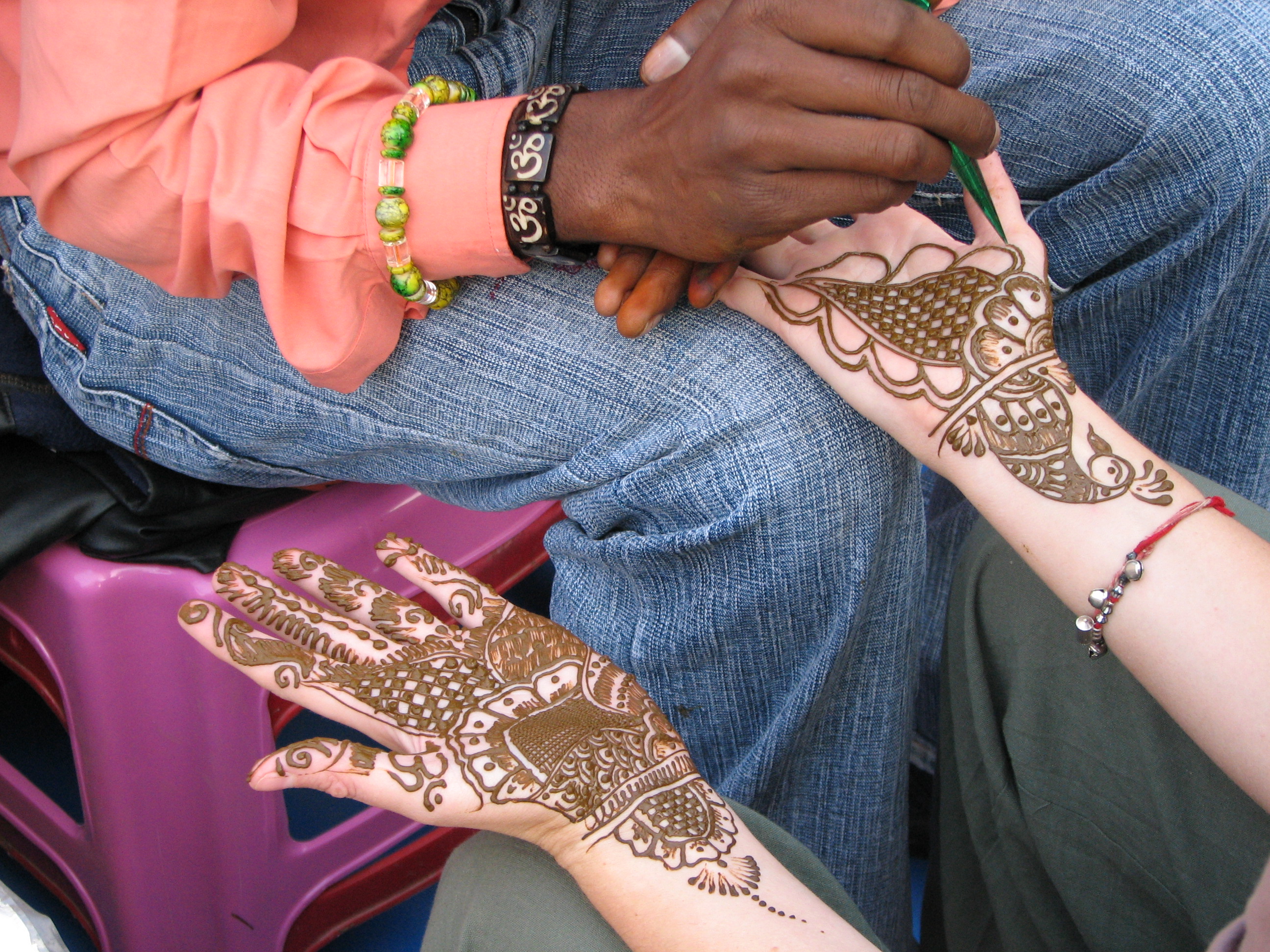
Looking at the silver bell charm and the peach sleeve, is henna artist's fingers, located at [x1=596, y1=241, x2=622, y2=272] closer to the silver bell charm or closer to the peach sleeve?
the peach sleeve

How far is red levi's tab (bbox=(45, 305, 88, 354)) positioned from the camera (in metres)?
0.95

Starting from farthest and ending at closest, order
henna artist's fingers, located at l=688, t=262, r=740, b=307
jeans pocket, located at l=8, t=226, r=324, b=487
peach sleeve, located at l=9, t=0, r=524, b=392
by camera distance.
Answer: jeans pocket, located at l=8, t=226, r=324, b=487 < henna artist's fingers, located at l=688, t=262, r=740, b=307 < peach sleeve, located at l=9, t=0, r=524, b=392

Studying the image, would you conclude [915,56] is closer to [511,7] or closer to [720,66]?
[720,66]

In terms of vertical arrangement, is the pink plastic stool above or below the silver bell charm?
below

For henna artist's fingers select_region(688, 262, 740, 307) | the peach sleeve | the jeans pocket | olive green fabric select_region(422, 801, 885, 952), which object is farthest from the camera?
the jeans pocket

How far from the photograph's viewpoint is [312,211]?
2.41ft

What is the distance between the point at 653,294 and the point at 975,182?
29 cm

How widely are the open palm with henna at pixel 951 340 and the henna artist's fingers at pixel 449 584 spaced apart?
1.11 feet

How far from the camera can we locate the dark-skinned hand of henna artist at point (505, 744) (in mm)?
593

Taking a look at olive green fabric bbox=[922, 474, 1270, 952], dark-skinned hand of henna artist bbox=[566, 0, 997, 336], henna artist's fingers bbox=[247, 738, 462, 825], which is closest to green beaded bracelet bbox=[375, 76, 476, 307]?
dark-skinned hand of henna artist bbox=[566, 0, 997, 336]

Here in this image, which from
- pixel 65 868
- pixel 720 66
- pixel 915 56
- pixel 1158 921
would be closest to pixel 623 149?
pixel 720 66

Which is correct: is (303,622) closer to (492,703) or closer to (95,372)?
(492,703)

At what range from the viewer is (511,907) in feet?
1.86

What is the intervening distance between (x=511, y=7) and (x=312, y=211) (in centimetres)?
43
